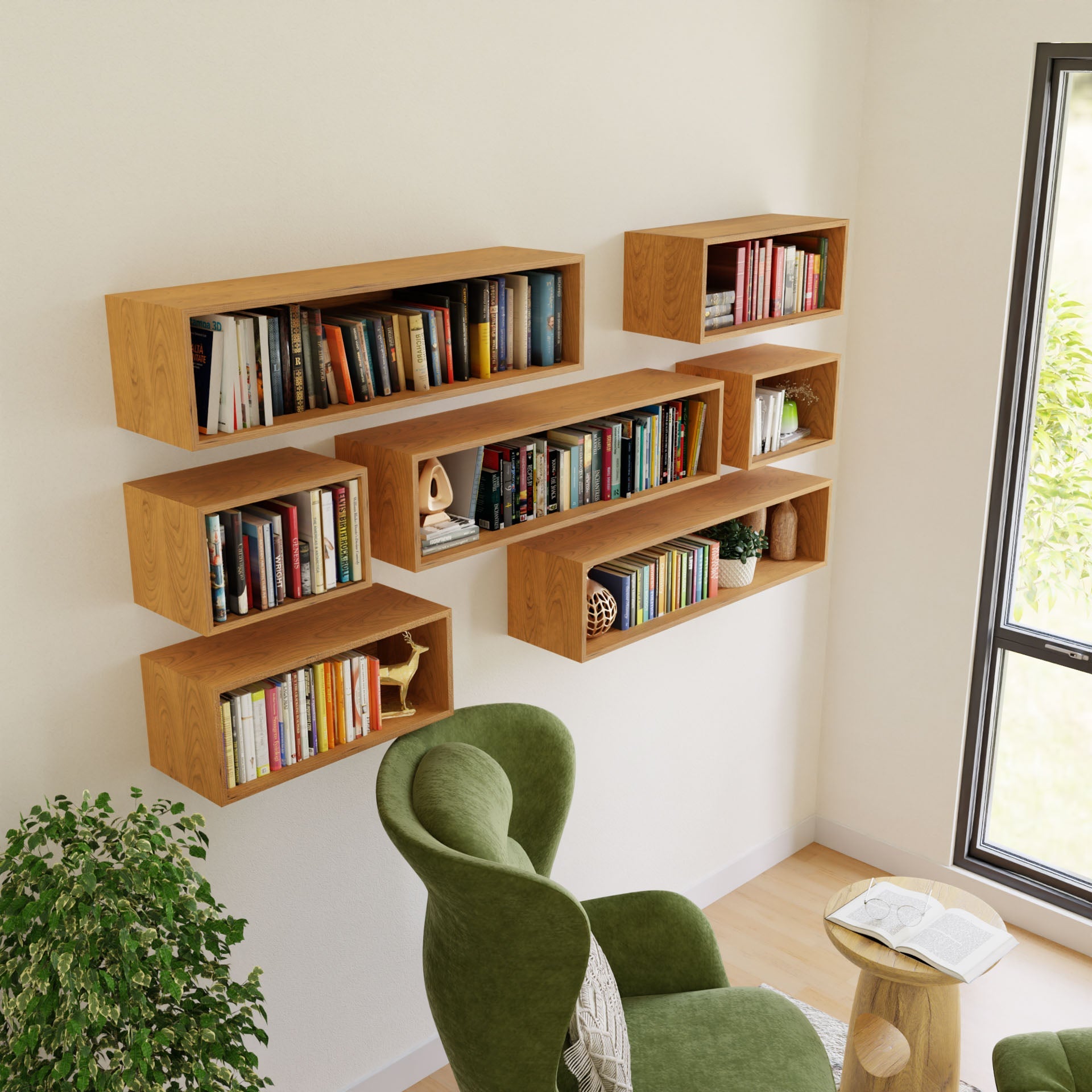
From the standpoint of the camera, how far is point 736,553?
3410 mm

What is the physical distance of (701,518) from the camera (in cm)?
321

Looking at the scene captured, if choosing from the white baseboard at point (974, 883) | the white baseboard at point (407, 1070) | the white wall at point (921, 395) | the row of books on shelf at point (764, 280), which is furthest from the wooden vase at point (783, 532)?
the white baseboard at point (407, 1070)

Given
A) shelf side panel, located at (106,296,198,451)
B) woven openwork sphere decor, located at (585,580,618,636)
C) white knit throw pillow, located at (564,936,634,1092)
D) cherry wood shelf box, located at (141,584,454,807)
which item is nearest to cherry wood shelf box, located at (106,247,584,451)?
shelf side panel, located at (106,296,198,451)

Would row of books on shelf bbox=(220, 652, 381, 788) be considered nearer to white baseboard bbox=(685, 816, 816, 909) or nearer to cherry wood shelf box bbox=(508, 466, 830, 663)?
cherry wood shelf box bbox=(508, 466, 830, 663)

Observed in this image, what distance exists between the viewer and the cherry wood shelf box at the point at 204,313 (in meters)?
2.08

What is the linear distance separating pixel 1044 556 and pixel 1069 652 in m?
0.31

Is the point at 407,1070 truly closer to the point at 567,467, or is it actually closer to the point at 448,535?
the point at 448,535

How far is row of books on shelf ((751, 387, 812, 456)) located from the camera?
11.1 feet

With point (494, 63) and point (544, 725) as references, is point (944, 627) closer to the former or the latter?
point (544, 725)

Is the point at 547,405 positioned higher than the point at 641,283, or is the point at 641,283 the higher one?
the point at 641,283

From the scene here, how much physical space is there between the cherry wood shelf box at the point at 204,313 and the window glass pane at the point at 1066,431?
1788 mm

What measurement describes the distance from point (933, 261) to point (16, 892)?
3064 mm

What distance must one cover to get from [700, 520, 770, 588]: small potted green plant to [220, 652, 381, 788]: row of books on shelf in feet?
4.09

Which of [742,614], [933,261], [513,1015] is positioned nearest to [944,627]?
[742,614]
